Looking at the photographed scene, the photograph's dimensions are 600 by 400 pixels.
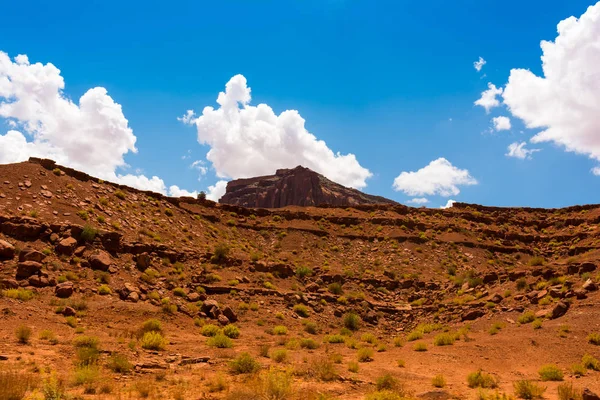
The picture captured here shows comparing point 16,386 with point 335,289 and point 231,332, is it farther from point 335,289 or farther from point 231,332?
point 335,289

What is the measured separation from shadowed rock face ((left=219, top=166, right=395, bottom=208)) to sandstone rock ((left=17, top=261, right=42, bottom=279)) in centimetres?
8645

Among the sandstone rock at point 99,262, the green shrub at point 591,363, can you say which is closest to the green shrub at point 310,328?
the sandstone rock at point 99,262

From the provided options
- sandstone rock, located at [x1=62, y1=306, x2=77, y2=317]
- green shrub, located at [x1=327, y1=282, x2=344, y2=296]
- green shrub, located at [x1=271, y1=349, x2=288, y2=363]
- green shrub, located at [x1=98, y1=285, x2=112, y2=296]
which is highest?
green shrub, located at [x1=327, y1=282, x2=344, y2=296]

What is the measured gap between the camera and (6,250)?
19531 millimetres

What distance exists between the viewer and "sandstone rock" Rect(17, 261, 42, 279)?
18703 mm

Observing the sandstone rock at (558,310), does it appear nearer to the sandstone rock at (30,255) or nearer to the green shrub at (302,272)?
the green shrub at (302,272)

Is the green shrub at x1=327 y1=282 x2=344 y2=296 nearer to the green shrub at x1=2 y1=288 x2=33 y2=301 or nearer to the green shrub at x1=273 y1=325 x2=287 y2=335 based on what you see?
the green shrub at x1=273 y1=325 x2=287 y2=335

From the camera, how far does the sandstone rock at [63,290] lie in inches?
721

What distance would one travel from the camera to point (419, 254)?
41656 millimetres

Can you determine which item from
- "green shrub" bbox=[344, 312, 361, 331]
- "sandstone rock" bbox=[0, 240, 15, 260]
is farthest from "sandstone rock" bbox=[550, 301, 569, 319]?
"sandstone rock" bbox=[0, 240, 15, 260]

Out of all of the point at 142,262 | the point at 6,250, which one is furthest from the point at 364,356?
the point at 6,250

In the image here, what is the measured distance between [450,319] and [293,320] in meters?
9.94

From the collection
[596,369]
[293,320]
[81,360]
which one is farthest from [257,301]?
[596,369]

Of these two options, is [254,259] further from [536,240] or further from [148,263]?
[536,240]
